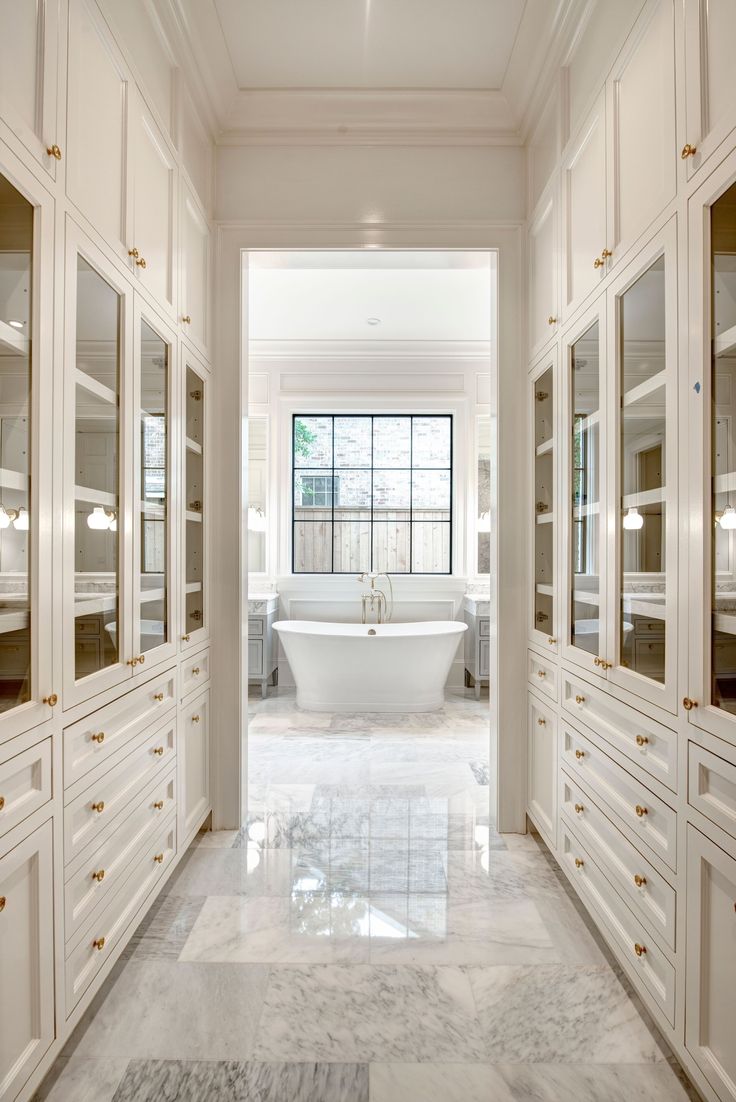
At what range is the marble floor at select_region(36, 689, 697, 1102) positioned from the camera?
143 centimetres

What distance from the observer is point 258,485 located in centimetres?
571

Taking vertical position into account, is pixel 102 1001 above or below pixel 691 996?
below

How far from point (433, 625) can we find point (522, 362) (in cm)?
300

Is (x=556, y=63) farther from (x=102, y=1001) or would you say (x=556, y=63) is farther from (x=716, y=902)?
(x=102, y=1001)

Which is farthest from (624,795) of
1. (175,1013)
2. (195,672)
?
(195,672)

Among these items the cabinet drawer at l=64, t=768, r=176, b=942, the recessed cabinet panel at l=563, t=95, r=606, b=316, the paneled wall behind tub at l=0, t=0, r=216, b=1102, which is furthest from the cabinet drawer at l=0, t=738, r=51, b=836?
the recessed cabinet panel at l=563, t=95, r=606, b=316

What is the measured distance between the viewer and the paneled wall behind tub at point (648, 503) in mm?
1262

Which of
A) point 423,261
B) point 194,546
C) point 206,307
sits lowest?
point 194,546

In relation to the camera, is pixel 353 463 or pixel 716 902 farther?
pixel 353 463

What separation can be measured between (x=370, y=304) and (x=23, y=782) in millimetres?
4171

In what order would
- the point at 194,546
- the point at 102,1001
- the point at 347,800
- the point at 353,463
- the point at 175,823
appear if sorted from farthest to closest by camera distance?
the point at 353,463, the point at 347,800, the point at 194,546, the point at 175,823, the point at 102,1001

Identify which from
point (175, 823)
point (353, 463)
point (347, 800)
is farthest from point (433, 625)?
point (175, 823)

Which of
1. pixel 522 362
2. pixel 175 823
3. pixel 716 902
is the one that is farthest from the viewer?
pixel 522 362

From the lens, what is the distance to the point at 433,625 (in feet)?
17.5
